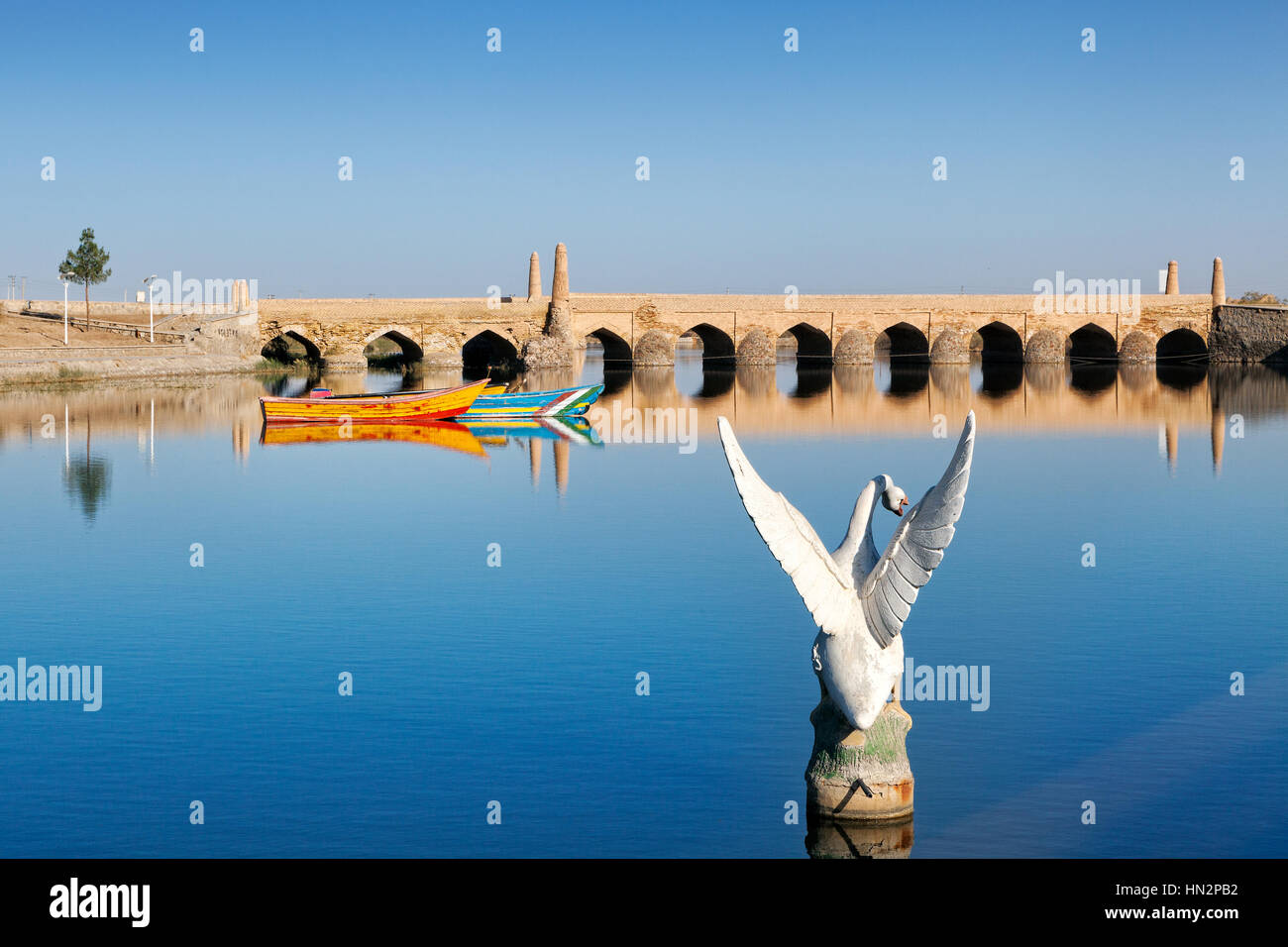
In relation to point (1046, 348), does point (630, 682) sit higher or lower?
lower

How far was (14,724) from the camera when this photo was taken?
31.7 feet

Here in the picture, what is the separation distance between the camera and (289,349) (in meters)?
50.8

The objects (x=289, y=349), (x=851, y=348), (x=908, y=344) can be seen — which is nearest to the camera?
(x=289, y=349)

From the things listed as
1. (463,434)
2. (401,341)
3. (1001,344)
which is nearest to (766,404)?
(463,434)

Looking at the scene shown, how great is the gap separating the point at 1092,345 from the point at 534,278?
75.4 feet

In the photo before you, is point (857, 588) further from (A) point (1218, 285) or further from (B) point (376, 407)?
(A) point (1218, 285)

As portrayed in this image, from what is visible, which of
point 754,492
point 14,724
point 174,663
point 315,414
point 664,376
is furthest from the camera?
point 664,376

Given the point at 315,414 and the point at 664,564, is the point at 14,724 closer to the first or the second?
the point at 664,564

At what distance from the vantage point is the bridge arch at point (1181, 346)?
55.0 meters

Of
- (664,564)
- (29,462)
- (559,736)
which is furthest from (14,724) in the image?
(29,462)

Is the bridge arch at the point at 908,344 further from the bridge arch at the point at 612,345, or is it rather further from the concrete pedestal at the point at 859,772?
the concrete pedestal at the point at 859,772

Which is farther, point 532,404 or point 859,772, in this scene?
point 532,404

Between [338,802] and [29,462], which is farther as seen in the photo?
[29,462]

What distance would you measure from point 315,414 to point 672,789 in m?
22.8
